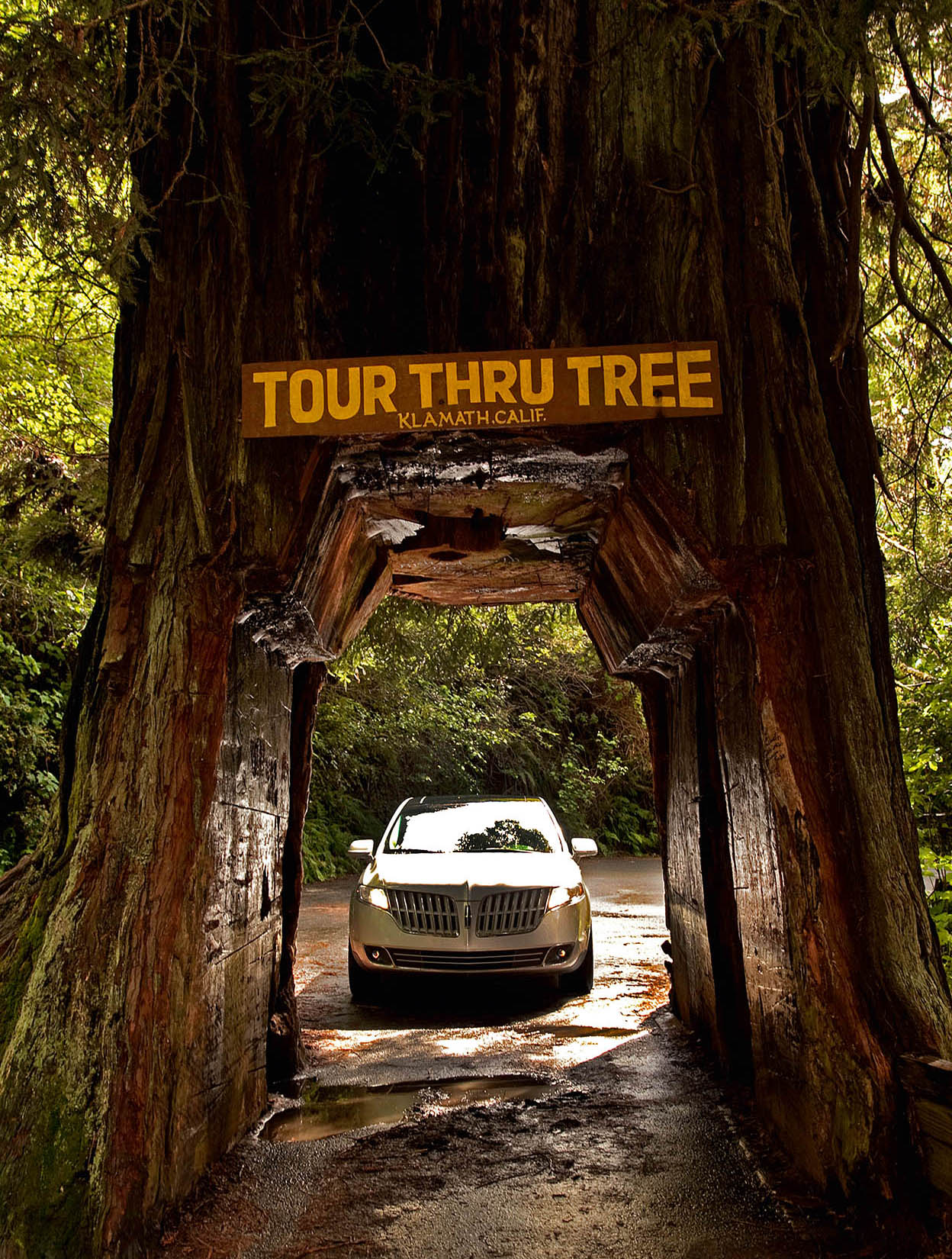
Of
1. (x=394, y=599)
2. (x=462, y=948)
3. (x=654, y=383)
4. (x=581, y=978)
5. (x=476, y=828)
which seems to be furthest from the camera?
(x=476, y=828)

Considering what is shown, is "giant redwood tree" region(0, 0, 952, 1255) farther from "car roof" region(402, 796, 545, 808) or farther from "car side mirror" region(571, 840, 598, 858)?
"car roof" region(402, 796, 545, 808)

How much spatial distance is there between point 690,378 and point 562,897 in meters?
4.84

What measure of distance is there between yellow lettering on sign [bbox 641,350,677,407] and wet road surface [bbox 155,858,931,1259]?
3.12m

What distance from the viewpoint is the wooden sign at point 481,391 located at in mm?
3926

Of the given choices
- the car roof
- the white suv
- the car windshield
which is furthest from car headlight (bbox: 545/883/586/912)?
the car roof

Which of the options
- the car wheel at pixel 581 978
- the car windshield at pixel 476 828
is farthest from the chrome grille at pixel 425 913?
the car wheel at pixel 581 978

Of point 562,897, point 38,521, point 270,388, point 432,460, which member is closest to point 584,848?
point 562,897

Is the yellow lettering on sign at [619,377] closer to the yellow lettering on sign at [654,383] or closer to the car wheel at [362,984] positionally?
the yellow lettering on sign at [654,383]

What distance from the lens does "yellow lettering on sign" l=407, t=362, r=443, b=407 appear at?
3973 mm

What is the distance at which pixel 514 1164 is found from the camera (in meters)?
4.29

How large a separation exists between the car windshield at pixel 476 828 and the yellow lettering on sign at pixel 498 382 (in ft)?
16.9

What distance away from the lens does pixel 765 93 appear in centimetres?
430

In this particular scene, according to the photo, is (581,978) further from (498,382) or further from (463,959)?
(498,382)

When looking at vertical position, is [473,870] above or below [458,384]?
below
